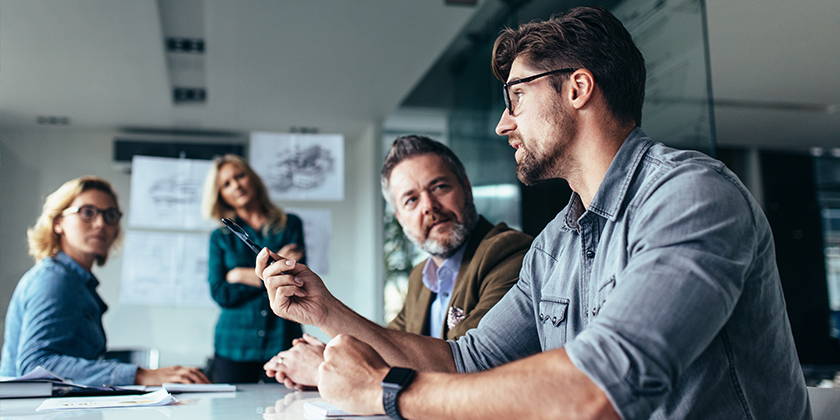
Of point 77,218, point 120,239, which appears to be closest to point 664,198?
point 77,218

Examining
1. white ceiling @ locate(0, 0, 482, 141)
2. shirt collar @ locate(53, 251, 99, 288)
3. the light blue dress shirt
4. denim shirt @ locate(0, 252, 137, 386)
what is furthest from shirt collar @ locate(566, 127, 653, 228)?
white ceiling @ locate(0, 0, 482, 141)

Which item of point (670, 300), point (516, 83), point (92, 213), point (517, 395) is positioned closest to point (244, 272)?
point (92, 213)

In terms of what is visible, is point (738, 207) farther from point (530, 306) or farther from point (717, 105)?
point (717, 105)

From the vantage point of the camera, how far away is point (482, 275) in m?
1.60

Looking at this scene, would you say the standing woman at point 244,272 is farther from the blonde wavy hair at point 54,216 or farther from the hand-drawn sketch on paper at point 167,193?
the blonde wavy hair at point 54,216

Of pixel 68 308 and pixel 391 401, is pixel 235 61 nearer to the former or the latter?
pixel 68 308

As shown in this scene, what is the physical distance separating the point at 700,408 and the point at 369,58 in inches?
116

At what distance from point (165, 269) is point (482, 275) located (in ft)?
7.29

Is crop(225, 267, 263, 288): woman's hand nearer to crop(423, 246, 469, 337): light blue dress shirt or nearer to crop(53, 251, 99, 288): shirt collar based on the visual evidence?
crop(53, 251, 99, 288): shirt collar

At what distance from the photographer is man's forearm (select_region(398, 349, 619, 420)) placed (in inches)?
27.6

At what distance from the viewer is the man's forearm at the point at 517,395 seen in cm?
70

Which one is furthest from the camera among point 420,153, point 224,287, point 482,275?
point 224,287

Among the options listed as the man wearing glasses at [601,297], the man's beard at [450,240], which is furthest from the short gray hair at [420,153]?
the man wearing glasses at [601,297]

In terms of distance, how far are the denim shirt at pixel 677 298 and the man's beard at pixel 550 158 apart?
138 mm
